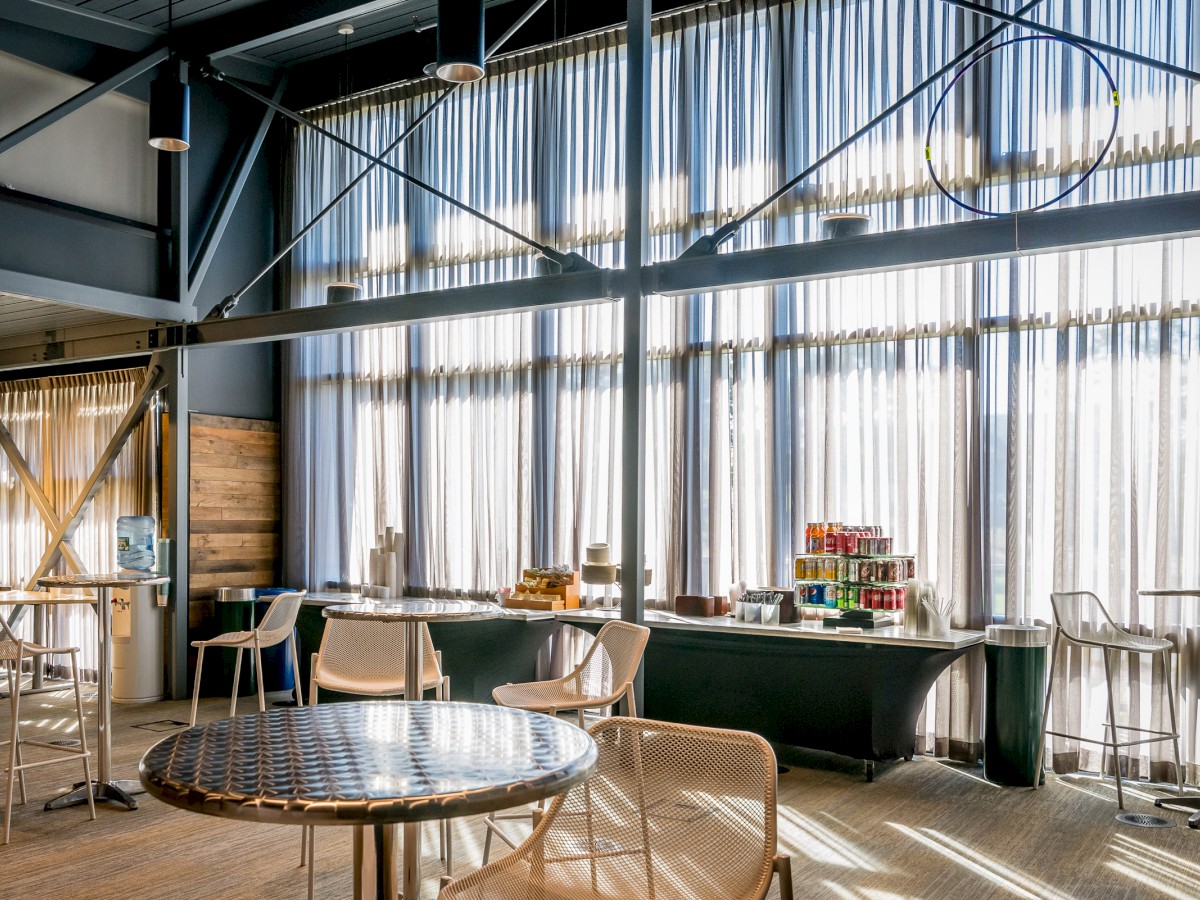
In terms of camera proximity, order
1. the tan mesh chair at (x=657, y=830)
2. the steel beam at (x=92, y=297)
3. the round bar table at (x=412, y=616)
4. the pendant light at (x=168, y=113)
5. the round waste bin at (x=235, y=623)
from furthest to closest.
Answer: the round waste bin at (x=235, y=623), the steel beam at (x=92, y=297), the pendant light at (x=168, y=113), the round bar table at (x=412, y=616), the tan mesh chair at (x=657, y=830)

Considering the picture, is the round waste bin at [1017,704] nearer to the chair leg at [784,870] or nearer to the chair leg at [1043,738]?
the chair leg at [1043,738]

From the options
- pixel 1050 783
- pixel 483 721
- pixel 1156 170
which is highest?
pixel 1156 170

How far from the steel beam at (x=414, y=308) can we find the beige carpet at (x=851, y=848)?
2.84 meters

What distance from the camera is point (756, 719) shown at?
6.00 meters

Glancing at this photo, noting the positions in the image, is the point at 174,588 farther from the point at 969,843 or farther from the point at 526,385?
the point at 969,843

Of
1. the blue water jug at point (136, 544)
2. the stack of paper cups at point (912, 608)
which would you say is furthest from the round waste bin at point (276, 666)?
the stack of paper cups at point (912, 608)

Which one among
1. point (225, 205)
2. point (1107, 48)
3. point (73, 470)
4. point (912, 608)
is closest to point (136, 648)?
point (73, 470)

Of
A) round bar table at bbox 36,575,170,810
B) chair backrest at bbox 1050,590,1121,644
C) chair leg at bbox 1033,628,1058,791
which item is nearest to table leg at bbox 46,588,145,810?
round bar table at bbox 36,575,170,810

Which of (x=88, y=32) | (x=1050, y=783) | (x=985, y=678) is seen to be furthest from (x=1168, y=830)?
(x=88, y=32)

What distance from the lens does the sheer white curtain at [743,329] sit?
19.4 ft

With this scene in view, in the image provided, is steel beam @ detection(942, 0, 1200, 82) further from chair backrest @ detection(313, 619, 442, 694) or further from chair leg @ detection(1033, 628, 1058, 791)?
chair backrest @ detection(313, 619, 442, 694)

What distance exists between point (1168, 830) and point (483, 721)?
3.70m

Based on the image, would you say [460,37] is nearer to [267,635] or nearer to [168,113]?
[168,113]

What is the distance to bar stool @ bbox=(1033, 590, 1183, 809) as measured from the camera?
510cm
